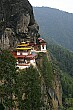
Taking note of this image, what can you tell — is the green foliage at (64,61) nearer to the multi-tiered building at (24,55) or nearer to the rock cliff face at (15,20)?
the rock cliff face at (15,20)

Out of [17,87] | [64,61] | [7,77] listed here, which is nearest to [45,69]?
[17,87]

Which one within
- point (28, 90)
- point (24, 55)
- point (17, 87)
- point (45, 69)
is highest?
point (24, 55)

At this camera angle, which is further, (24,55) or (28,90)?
(24,55)

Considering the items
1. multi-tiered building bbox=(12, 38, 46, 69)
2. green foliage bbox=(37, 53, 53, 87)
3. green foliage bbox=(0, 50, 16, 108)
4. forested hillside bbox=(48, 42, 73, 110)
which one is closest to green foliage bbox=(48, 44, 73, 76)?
forested hillside bbox=(48, 42, 73, 110)

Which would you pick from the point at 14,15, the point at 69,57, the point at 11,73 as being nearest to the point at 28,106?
the point at 11,73

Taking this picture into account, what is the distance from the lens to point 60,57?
169m

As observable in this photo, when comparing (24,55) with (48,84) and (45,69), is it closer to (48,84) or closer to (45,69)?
(45,69)

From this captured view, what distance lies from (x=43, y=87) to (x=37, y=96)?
17.3 feet

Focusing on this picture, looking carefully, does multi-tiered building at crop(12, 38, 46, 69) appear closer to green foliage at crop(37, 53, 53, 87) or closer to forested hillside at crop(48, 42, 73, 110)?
green foliage at crop(37, 53, 53, 87)

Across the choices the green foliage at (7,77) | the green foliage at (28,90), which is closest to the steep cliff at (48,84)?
the green foliage at (28,90)

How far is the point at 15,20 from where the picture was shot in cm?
5169

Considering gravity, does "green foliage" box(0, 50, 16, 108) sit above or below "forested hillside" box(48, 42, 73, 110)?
above

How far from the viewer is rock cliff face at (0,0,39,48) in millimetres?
49438

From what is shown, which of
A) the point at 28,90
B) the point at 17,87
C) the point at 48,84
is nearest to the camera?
the point at 17,87
